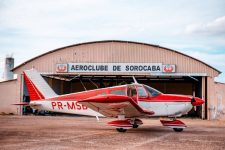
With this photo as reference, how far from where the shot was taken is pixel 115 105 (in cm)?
1327

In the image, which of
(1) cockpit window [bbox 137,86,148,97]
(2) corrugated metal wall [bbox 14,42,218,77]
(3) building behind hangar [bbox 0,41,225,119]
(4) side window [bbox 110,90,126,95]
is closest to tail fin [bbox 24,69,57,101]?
(4) side window [bbox 110,90,126,95]

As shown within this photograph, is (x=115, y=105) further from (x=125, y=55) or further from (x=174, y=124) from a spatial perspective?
(x=125, y=55)

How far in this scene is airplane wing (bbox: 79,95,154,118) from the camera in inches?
498

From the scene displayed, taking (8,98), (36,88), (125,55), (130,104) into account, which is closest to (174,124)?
(130,104)

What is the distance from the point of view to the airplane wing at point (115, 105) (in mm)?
12641

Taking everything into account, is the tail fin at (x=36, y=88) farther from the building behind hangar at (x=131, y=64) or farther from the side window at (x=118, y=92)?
the building behind hangar at (x=131, y=64)

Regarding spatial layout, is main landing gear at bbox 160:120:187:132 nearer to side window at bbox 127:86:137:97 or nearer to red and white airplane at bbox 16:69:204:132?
red and white airplane at bbox 16:69:204:132

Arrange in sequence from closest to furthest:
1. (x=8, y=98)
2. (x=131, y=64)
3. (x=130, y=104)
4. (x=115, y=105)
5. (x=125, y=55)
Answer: (x=130, y=104), (x=115, y=105), (x=131, y=64), (x=125, y=55), (x=8, y=98)

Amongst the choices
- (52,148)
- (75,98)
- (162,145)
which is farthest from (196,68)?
(52,148)

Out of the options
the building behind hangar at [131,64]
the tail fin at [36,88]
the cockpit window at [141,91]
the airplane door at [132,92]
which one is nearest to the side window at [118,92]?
the airplane door at [132,92]

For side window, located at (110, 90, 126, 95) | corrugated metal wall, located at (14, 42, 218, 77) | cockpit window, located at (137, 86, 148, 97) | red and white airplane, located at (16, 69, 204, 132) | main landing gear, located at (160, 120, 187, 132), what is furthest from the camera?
corrugated metal wall, located at (14, 42, 218, 77)

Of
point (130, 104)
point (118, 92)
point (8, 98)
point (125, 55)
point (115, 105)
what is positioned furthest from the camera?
point (8, 98)

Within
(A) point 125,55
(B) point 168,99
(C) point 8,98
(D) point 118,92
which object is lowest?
(C) point 8,98

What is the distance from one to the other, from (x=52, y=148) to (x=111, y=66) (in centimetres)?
1767
